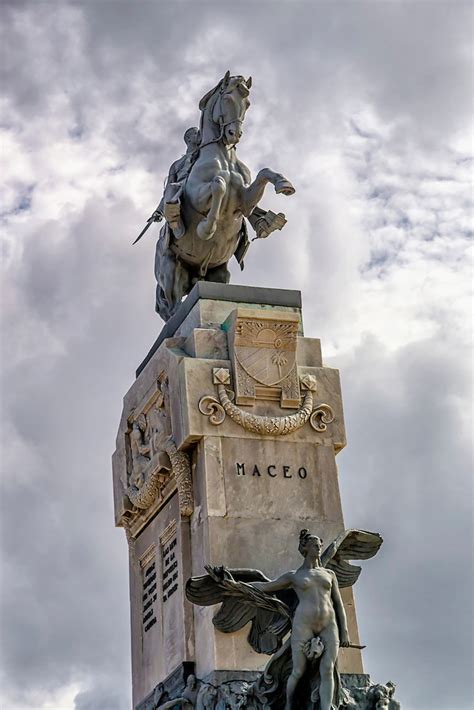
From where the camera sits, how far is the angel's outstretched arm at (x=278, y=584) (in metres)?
21.8

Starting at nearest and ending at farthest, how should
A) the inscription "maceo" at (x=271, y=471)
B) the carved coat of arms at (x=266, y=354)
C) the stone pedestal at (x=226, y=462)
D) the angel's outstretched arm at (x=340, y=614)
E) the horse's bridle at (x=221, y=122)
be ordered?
the angel's outstretched arm at (x=340, y=614) → the stone pedestal at (x=226, y=462) → the inscription "maceo" at (x=271, y=471) → the carved coat of arms at (x=266, y=354) → the horse's bridle at (x=221, y=122)

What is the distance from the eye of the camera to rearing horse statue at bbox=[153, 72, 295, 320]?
86.7ft

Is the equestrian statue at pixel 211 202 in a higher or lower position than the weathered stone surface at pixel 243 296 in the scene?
higher

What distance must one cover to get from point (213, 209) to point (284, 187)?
4.39 feet

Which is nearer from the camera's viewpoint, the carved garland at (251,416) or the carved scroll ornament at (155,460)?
the carved garland at (251,416)

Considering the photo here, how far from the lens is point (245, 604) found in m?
22.6

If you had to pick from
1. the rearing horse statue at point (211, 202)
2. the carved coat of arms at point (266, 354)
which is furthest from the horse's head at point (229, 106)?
the carved coat of arms at point (266, 354)

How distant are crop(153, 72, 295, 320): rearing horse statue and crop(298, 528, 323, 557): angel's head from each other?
21.3 ft

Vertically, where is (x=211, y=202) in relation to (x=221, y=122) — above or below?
below

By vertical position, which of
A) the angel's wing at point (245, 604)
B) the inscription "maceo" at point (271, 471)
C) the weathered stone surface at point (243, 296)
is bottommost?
the angel's wing at point (245, 604)

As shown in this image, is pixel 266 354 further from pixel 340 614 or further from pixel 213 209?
pixel 340 614

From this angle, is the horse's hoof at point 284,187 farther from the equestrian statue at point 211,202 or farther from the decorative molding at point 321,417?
the decorative molding at point 321,417

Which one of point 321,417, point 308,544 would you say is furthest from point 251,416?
point 308,544

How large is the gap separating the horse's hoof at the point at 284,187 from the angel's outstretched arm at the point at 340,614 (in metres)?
6.91
